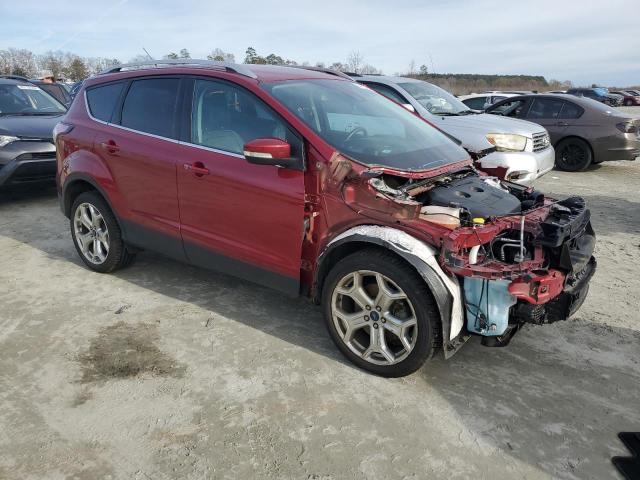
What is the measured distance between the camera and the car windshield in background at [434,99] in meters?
8.00

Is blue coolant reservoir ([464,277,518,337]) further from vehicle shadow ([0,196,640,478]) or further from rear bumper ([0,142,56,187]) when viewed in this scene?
rear bumper ([0,142,56,187])

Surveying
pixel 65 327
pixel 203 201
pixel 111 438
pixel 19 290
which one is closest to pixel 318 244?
pixel 203 201

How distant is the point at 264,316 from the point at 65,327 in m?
1.48

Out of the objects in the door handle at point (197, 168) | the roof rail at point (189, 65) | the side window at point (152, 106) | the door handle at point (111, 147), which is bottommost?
the door handle at point (197, 168)

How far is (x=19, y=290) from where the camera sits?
4.50 metres

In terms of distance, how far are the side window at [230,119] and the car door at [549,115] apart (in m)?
8.57

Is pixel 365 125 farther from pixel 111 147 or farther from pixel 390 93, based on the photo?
pixel 390 93

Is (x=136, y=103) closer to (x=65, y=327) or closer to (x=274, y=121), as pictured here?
(x=274, y=121)

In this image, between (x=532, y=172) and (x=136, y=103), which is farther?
(x=532, y=172)

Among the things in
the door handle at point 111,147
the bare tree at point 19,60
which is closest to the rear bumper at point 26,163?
the door handle at point 111,147

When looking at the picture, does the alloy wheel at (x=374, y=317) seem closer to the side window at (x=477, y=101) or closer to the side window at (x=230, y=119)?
the side window at (x=230, y=119)

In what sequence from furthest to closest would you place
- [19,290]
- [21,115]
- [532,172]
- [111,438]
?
[21,115]
[532,172]
[19,290]
[111,438]

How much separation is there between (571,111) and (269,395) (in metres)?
9.65

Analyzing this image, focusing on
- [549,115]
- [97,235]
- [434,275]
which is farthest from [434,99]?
[434,275]
